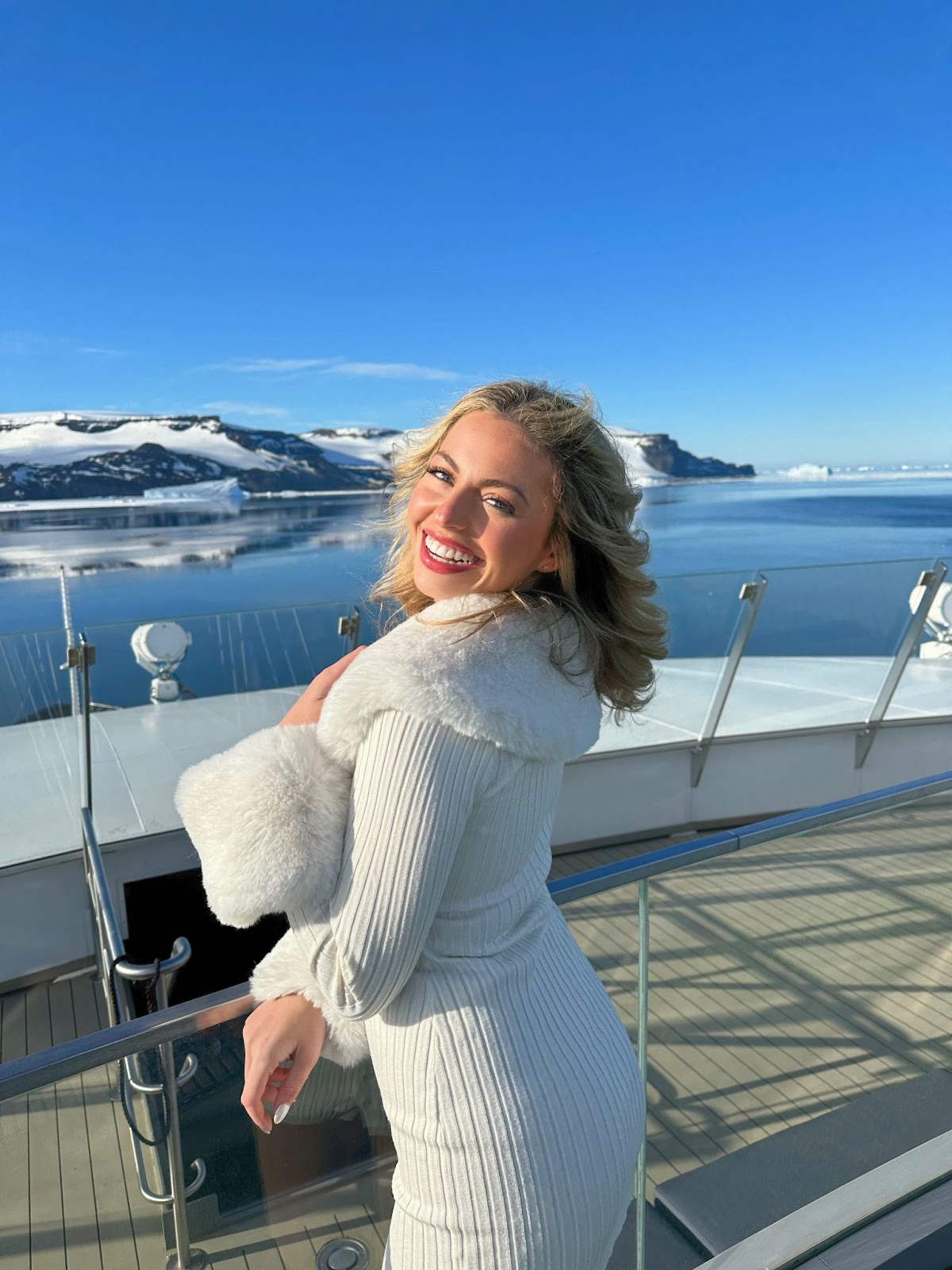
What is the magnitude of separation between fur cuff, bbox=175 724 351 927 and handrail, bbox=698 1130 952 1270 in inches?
56.6

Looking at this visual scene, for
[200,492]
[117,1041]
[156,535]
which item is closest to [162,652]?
[117,1041]

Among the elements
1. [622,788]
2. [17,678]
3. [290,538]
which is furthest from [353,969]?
[290,538]

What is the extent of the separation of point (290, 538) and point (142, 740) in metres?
39.0

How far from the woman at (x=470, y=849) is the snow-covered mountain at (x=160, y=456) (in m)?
32.2

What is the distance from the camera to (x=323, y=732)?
79 centimetres

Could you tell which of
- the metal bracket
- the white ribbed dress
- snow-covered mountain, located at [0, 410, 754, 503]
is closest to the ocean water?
A: the metal bracket

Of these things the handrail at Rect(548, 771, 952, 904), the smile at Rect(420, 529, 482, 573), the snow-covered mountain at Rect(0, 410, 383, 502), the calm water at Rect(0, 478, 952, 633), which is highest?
the smile at Rect(420, 529, 482, 573)

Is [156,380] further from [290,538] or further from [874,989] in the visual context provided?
[874,989]

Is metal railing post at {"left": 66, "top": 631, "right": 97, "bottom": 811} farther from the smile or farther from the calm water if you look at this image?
the calm water

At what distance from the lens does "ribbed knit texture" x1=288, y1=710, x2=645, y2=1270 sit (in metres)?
0.74

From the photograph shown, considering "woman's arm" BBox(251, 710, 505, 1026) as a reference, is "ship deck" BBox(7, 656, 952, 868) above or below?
below

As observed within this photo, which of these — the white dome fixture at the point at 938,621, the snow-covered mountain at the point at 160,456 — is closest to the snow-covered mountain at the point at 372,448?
the snow-covered mountain at the point at 160,456

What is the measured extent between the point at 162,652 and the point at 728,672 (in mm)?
3604

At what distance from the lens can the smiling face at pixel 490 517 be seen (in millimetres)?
923
